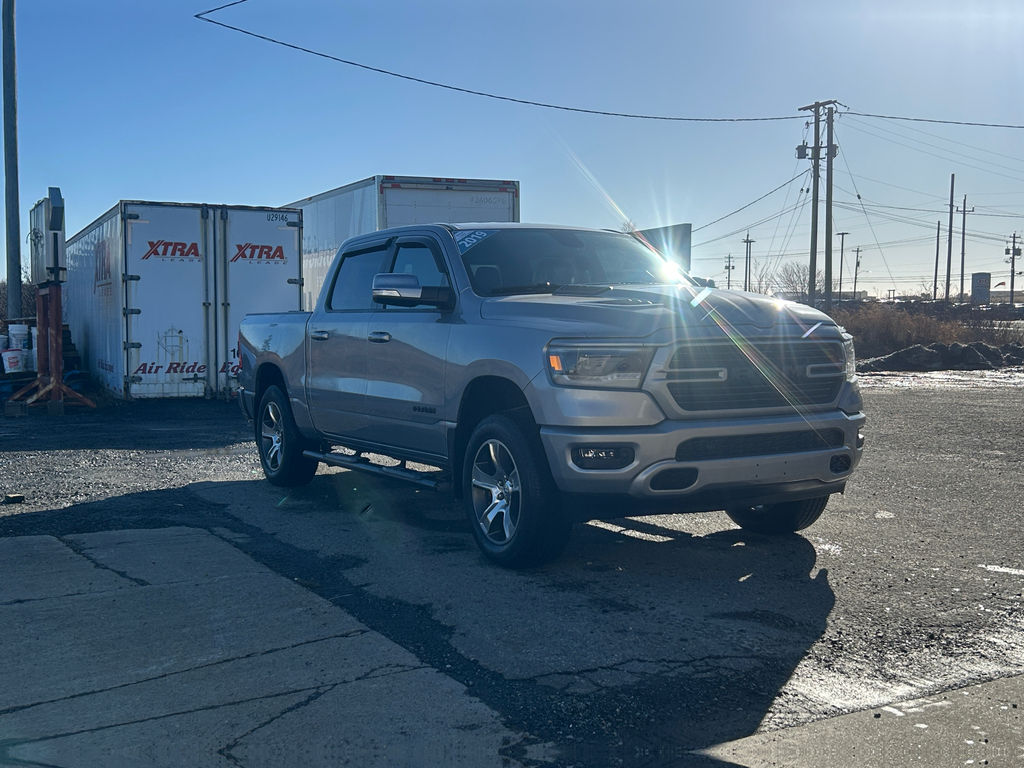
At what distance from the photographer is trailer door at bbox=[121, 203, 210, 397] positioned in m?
15.9

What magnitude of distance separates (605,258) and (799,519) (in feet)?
7.02

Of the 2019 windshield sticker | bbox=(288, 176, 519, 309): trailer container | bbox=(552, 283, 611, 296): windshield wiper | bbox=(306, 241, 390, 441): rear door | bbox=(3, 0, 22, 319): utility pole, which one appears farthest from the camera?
bbox=(3, 0, 22, 319): utility pole

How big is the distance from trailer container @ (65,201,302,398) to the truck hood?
10910mm

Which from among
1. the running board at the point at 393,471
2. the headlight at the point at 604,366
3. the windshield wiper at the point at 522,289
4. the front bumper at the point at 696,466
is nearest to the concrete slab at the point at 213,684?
the running board at the point at 393,471

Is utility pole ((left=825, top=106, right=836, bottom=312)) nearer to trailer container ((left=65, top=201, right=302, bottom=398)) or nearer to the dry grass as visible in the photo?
the dry grass

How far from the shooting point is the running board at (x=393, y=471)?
667 centimetres

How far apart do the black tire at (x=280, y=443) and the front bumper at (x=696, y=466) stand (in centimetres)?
371

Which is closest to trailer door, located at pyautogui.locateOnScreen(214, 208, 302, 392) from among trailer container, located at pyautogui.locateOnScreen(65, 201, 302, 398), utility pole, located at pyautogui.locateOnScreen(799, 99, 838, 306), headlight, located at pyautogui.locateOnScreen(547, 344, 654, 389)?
trailer container, located at pyautogui.locateOnScreen(65, 201, 302, 398)

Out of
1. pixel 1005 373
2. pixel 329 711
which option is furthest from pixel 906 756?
pixel 1005 373

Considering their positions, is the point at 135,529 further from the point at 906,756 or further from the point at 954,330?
the point at 954,330

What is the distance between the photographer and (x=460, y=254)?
698 centimetres

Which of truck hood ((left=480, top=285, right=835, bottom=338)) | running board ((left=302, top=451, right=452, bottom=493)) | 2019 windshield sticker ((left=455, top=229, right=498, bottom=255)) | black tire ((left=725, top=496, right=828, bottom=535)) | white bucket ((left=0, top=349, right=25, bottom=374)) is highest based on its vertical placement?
2019 windshield sticker ((left=455, top=229, right=498, bottom=255))

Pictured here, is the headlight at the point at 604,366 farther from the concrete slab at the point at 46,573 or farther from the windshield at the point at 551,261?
the concrete slab at the point at 46,573

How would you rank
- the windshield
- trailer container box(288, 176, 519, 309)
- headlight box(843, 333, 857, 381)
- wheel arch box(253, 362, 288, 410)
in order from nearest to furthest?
headlight box(843, 333, 857, 381), the windshield, wheel arch box(253, 362, 288, 410), trailer container box(288, 176, 519, 309)
